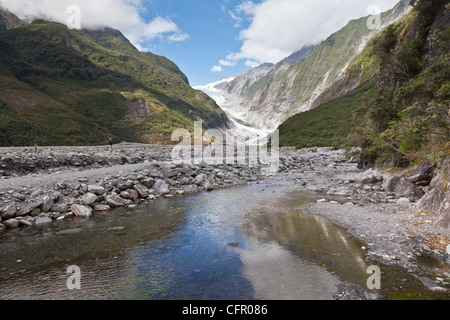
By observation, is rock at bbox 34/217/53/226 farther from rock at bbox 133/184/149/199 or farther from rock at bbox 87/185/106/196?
rock at bbox 133/184/149/199

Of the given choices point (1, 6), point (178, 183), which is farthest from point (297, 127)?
point (1, 6)

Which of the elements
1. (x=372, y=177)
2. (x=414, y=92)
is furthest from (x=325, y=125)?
(x=372, y=177)

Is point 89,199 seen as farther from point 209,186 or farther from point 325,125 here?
point 325,125

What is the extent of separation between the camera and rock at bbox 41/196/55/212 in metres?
10.7

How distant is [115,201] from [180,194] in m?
4.57

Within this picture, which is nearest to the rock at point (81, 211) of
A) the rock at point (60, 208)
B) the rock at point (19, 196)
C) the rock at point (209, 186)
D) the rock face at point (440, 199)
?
the rock at point (60, 208)

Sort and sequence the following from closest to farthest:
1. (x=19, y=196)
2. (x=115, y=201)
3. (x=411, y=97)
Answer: (x=19, y=196) → (x=115, y=201) → (x=411, y=97)

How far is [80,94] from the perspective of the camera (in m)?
89.7

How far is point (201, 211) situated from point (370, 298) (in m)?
8.51

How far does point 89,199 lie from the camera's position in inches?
478

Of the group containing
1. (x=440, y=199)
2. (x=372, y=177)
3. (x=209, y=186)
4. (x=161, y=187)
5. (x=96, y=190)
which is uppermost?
(x=372, y=177)

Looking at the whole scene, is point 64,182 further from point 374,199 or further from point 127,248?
point 374,199

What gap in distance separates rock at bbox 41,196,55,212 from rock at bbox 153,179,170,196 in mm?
5990

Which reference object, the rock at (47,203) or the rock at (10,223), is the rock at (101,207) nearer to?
the rock at (47,203)
